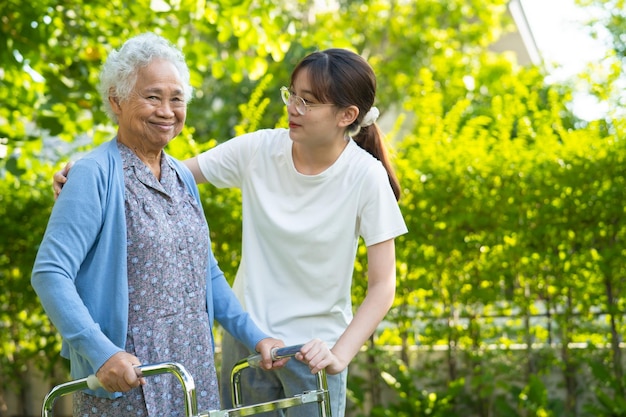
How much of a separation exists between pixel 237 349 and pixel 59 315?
33.4 inches

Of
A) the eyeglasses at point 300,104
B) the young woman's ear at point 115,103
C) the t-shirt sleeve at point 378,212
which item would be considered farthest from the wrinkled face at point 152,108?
the t-shirt sleeve at point 378,212

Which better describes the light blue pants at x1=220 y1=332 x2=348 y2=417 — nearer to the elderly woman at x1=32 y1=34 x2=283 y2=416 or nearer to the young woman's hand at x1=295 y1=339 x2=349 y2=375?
the elderly woman at x1=32 y1=34 x2=283 y2=416

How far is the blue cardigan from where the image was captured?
2139mm

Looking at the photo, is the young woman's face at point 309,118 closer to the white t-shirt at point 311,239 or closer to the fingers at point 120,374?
the white t-shirt at point 311,239

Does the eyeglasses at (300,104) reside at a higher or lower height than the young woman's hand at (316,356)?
higher

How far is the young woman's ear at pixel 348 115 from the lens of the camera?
279 centimetres

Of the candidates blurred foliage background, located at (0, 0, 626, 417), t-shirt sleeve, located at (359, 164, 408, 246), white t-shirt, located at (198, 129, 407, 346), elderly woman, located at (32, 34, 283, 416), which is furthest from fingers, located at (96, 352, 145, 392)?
blurred foliage background, located at (0, 0, 626, 417)

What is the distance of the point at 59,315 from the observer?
2135 mm

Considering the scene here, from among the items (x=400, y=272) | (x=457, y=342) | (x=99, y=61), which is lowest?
(x=457, y=342)

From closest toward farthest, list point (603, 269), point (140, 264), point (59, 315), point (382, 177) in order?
point (59, 315) → point (140, 264) → point (382, 177) → point (603, 269)

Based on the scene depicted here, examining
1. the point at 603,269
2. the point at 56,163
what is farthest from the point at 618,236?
the point at 56,163

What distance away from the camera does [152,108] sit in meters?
2.37

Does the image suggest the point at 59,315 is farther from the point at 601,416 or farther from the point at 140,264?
the point at 601,416

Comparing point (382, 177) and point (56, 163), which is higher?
point (56, 163)
